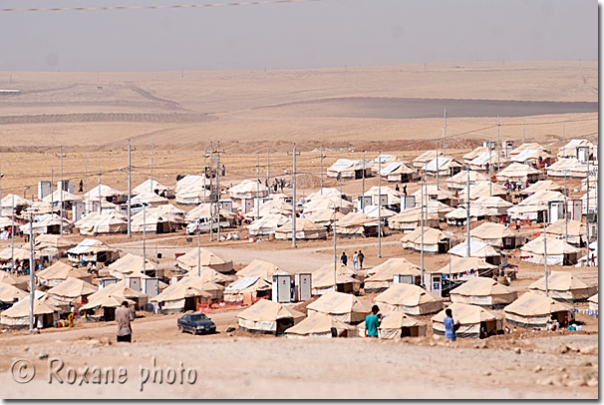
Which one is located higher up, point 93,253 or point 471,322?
point 93,253

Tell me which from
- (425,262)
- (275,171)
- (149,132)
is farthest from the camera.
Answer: (149,132)

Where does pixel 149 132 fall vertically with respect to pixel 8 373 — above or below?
above

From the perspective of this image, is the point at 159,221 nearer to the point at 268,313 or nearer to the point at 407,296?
the point at 407,296

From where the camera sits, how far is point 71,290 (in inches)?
1341

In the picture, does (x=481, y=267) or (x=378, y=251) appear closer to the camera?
(x=481, y=267)

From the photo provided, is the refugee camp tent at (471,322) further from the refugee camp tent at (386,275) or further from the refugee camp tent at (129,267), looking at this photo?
the refugee camp tent at (129,267)

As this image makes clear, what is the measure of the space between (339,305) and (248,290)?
20.2ft

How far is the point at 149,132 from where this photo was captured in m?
134

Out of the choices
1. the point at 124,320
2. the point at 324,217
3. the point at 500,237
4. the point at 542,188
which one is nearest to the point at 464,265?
the point at 500,237

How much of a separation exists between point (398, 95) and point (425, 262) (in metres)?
146

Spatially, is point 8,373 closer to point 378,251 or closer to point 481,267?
point 481,267

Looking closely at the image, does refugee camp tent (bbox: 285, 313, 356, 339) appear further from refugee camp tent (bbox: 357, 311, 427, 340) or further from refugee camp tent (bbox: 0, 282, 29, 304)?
refugee camp tent (bbox: 0, 282, 29, 304)

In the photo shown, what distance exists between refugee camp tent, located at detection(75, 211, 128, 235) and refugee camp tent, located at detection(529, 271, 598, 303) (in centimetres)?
2704

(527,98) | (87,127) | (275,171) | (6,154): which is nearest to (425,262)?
(275,171)
